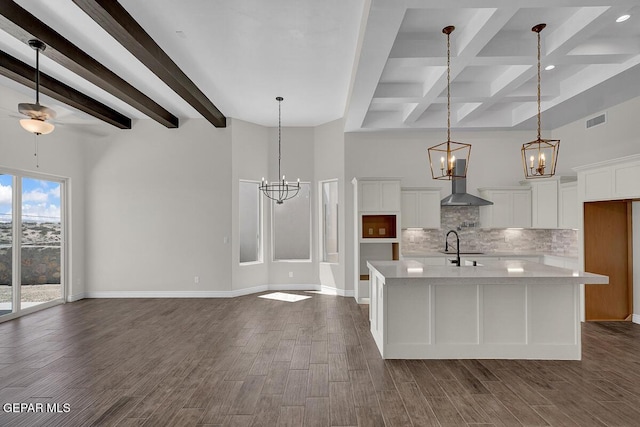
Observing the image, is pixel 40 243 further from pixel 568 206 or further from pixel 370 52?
pixel 568 206

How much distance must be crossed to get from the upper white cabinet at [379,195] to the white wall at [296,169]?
4.97ft

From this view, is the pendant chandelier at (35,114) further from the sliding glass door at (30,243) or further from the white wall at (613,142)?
the white wall at (613,142)

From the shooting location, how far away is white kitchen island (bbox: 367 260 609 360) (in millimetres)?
4016

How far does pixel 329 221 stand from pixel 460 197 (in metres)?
2.66

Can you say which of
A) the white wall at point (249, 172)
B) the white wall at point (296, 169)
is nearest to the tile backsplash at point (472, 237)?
the white wall at point (296, 169)

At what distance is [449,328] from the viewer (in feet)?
13.4

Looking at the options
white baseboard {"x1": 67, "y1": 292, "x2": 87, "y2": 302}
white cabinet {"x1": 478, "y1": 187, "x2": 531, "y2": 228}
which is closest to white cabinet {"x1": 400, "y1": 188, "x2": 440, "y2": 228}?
white cabinet {"x1": 478, "y1": 187, "x2": 531, "y2": 228}

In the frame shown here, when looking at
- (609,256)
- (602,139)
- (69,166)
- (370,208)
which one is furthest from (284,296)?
(602,139)

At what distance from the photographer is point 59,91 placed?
543 centimetres

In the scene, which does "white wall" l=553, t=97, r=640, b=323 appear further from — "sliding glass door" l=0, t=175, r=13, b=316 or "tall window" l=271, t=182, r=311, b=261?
"sliding glass door" l=0, t=175, r=13, b=316

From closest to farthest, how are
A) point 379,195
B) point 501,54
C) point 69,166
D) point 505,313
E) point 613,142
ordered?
1. point 505,313
2. point 501,54
3. point 613,142
4. point 379,195
5. point 69,166

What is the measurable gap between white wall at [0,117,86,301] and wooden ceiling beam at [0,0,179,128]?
186cm

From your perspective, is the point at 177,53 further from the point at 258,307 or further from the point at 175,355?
the point at 258,307

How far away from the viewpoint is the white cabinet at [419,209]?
706cm
